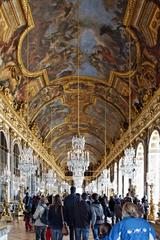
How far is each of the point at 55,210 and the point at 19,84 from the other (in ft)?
48.3

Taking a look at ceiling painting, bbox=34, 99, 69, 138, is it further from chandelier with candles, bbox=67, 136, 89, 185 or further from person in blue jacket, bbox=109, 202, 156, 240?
person in blue jacket, bbox=109, 202, 156, 240

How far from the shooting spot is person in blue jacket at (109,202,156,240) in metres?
4.93

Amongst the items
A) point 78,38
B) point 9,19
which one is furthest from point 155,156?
point 9,19

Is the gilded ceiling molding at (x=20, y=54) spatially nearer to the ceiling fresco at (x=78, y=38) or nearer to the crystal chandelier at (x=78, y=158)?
the ceiling fresco at (x=78, y=38)

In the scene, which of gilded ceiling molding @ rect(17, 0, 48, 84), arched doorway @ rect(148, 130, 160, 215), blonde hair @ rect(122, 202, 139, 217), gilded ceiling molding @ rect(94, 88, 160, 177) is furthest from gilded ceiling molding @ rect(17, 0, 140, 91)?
blonde hair @ rect(122, 202, 139, 217)

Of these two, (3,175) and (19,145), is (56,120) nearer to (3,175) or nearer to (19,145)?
(19,145)

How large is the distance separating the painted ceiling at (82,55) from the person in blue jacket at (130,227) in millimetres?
13095

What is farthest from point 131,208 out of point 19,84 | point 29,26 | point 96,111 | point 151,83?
point 96,111

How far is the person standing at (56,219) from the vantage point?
36.8 ft

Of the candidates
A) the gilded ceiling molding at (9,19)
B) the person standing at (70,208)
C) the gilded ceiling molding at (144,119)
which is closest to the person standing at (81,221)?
the person standing at (70,208)

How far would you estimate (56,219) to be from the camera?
11.2m

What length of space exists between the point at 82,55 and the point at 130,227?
20604 millimetres

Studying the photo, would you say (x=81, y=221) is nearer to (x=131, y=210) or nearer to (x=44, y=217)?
(x=44, y=217)

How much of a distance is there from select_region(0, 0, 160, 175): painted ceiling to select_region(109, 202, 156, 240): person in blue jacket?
13095 mm
